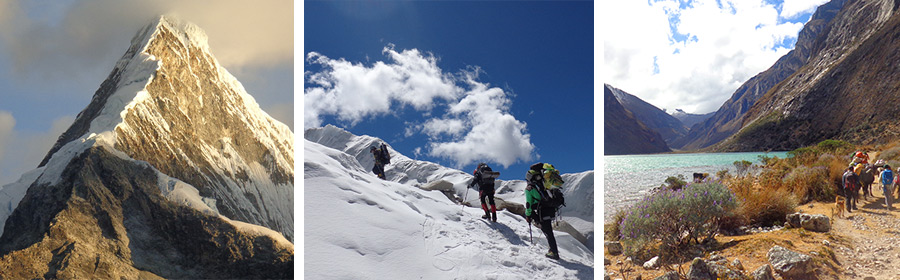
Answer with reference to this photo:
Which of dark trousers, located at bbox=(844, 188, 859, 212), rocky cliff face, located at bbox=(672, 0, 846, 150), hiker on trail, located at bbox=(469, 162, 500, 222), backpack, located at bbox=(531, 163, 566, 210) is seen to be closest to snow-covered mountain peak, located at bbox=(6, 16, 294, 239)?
hiker on trail, located at bbox=(469, 162, 500, 222)

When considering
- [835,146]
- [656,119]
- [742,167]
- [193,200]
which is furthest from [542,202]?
[656,119]

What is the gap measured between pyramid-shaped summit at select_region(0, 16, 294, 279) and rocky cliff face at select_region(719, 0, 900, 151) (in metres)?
9.45

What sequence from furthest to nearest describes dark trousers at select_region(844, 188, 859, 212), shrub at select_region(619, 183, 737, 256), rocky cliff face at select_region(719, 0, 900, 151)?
rocky cliff face at select_region(719, 0, 900, 151)
dark trousers at select_region(844, 188, 859, 212)
shrub at select_region(619, 183, 737, 256)

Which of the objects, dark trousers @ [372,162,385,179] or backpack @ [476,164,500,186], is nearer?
backpack @ [476,164,500,186]

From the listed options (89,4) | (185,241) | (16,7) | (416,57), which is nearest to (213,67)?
(89,4)

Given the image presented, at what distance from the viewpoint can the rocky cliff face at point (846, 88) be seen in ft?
21.5

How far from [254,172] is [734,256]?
4.10 meters

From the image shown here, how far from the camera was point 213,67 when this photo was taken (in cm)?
314

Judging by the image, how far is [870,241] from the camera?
2.69 metres

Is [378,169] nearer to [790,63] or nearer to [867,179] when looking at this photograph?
[867,179]

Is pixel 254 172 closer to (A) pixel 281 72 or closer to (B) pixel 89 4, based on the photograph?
(A) pixel 281 72

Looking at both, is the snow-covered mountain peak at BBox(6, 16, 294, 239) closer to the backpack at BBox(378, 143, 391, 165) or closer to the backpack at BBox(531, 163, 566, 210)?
the backpack at BBox(378, 143, 391, 165)

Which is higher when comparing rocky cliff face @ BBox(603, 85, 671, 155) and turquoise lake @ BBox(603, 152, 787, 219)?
rocky cliff face @ BBox(603, 85, 671, 155)

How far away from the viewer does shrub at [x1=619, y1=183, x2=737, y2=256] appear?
105 inches
